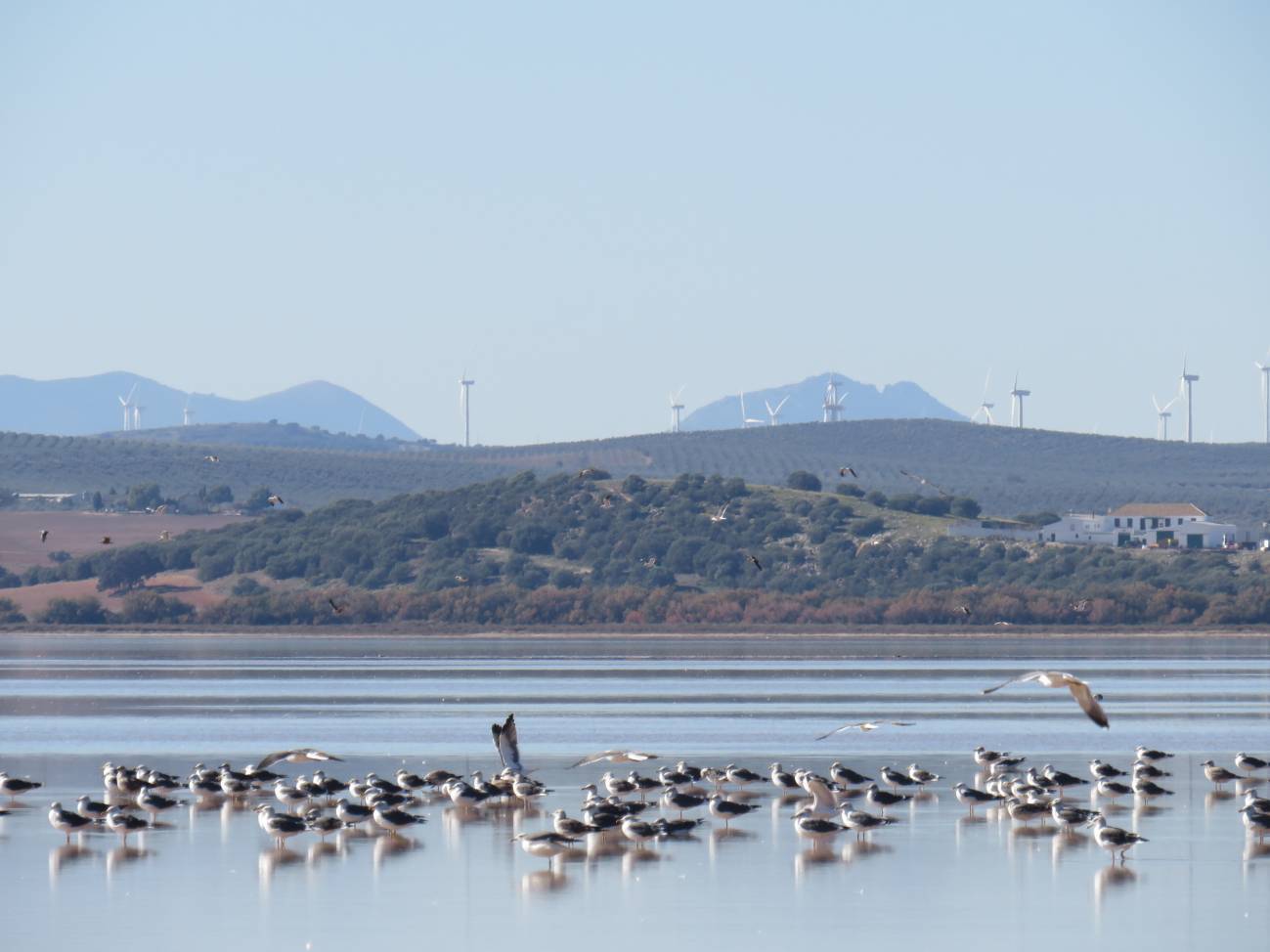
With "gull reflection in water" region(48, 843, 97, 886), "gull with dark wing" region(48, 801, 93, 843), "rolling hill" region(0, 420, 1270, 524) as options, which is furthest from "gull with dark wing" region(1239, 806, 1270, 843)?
"rolling hill" region(0, 420, 1270, 524)

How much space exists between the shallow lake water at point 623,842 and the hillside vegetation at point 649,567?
1246 inches

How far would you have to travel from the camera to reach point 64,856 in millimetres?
22125

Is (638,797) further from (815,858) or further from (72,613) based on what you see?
(72,613)

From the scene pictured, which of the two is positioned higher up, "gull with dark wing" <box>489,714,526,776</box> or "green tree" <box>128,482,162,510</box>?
"green tree" <box>128,482,162,510</box>

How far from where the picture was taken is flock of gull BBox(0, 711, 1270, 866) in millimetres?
22766

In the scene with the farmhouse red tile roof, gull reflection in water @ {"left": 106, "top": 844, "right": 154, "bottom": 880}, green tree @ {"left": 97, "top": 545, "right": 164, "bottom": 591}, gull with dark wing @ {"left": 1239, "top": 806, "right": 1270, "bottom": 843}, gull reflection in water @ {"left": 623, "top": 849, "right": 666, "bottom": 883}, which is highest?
the farmhouse red tile roof

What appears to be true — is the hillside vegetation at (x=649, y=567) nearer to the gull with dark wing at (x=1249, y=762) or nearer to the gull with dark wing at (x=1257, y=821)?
the gull with dark wing at (x=1249, y=762)

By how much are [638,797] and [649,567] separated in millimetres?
70096

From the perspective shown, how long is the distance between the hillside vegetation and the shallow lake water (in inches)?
1246

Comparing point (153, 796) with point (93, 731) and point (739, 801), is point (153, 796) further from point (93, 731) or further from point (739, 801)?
point (93, 731)

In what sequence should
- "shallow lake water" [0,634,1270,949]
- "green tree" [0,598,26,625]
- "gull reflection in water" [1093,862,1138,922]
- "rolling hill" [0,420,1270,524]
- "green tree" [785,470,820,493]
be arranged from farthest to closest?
"rolling hill" [0,420,1270,524] < "green tree" [785,470,820,493] < "green tree" [0,598,26,625] < "gull reflection in water" [1093,862,1138,922] < "shallow lake water" [0,634,1270,949]

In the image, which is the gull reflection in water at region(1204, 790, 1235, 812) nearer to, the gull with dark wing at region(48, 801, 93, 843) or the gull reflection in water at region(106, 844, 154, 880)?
the gull reflection in water at region(106, 844, 154, 880)

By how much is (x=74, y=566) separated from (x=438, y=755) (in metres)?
71.1

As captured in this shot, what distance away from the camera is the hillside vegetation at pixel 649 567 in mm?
87688
